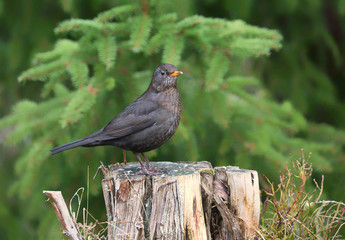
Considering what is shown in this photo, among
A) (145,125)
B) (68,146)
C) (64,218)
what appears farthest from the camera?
(145,125)

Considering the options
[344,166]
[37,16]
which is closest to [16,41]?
[37,16]

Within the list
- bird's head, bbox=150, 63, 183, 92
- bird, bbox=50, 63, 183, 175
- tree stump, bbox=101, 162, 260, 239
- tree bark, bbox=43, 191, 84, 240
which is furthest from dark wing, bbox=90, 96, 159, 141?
tree bark, bbox=43, 191, 84, 240

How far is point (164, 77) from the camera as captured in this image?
3.81m

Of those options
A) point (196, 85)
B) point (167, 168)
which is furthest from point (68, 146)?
point (196, 85)

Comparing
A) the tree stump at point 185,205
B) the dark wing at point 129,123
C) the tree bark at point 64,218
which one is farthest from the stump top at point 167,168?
the tree bark at point 64,218

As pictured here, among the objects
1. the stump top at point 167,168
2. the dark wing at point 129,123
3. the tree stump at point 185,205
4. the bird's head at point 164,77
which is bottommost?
the tree stump at point 185,205

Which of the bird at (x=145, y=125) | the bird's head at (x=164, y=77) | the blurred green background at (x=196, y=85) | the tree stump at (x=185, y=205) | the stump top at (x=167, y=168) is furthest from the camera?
the blurred green background at (x=196, y=85)

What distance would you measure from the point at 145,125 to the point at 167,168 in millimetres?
370

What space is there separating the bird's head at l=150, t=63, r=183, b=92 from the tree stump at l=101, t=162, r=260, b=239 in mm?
847

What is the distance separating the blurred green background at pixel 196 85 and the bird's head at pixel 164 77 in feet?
1.29

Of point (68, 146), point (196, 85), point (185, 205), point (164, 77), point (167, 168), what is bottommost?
point (185, 205)

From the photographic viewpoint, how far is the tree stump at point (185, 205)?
2936 mm

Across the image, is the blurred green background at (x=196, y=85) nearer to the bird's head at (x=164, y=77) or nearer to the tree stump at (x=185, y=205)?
the bird's head at (x=164, y=77)

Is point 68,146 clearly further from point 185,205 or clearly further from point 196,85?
point 196,85
